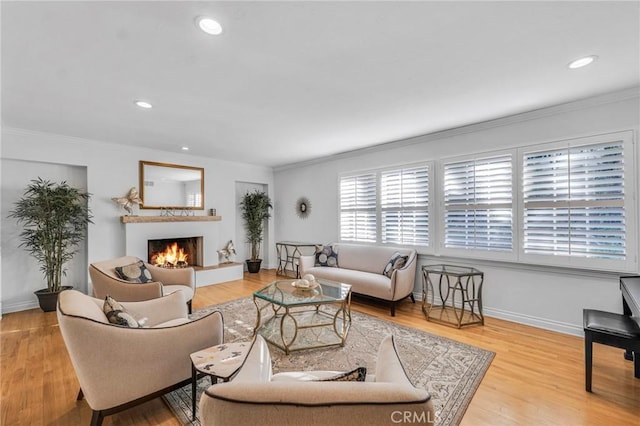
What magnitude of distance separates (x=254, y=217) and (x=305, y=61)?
4742mm

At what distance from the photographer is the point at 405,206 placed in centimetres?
447

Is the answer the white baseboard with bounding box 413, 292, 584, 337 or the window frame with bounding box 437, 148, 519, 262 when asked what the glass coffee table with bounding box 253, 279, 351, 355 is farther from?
the white baseboard with bounding box 413, 292, 584, 337

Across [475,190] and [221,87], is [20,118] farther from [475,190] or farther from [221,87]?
[475,190]

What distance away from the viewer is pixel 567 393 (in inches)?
81.7

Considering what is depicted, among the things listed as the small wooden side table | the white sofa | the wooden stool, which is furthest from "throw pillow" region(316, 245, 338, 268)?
the wooden stool

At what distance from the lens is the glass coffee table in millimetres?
2803

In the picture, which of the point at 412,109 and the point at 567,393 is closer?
the point at 567,393

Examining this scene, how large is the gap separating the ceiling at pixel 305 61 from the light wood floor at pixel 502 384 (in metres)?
2.54

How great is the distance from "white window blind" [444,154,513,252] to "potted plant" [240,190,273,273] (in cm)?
410

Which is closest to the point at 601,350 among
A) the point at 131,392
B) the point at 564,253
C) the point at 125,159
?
the point at 564,253

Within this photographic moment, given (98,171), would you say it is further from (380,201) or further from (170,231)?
(380,201)

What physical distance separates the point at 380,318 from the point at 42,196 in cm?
485

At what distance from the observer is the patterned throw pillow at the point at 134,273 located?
332 cm

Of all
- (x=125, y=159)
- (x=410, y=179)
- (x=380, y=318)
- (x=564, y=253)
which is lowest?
(x=380, y=318)
